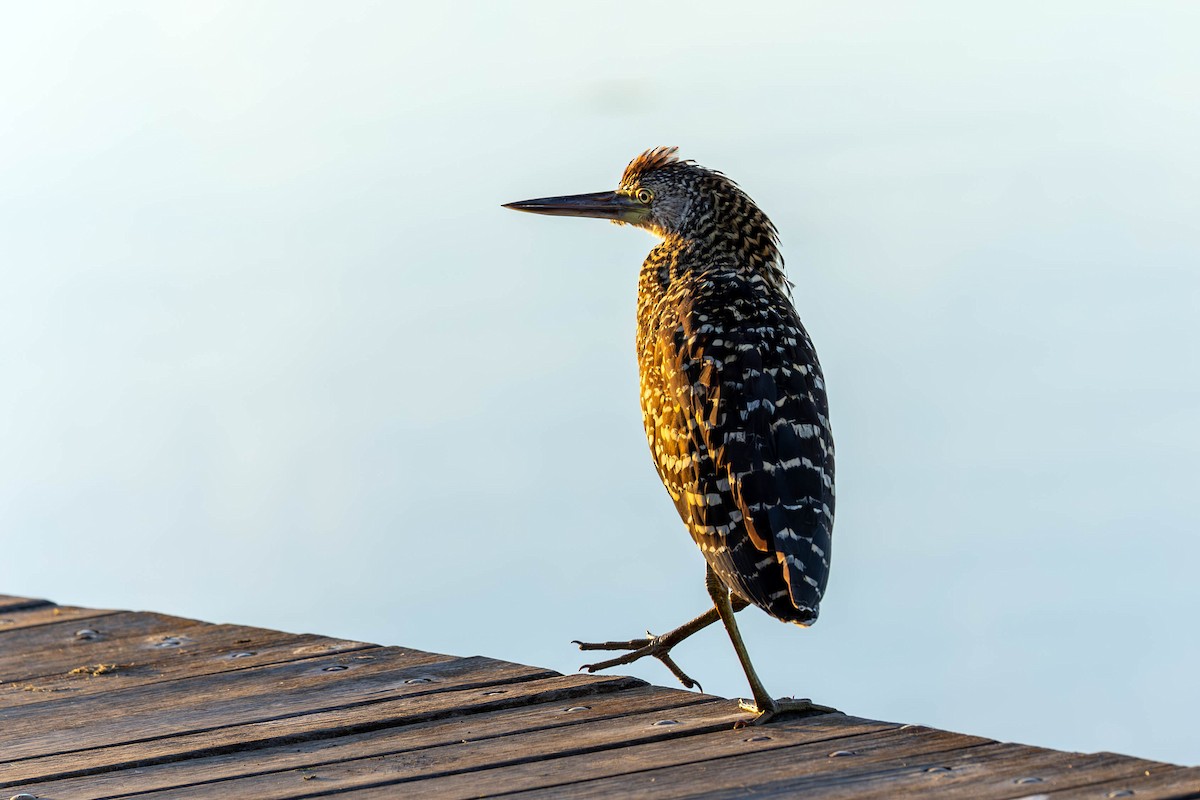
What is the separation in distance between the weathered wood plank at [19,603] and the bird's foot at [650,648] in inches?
91.9

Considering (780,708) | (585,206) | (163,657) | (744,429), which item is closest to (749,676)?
(780,708)

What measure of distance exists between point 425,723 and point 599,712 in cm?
41

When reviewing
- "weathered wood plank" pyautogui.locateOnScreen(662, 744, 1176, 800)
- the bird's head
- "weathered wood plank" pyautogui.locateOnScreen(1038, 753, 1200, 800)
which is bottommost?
"weathered wood plank" pyautogui.locateOnScreen(1038, 753, 1200, 800)

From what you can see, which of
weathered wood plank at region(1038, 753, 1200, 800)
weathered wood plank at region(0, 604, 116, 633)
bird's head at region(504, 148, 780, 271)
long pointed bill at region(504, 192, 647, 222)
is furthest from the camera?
long pointed bill at region(504, 192, 647, 222)

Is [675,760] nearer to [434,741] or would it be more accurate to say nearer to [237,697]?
[434,741]

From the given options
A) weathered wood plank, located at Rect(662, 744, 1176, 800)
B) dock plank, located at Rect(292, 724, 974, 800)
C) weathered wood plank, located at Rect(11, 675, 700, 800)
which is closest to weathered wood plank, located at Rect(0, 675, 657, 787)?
weathered wood plank, located at Rect(11, 675, 700, 800)

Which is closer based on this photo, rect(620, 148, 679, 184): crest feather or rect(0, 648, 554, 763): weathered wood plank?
rect(0, 648, 554, 763): weathered wood plank

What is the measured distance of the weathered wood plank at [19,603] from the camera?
5812 mm

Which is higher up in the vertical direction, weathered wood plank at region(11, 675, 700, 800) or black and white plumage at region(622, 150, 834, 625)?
black and white plumage at region(622, 150, 834, 625)

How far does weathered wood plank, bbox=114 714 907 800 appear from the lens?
3.15 meters

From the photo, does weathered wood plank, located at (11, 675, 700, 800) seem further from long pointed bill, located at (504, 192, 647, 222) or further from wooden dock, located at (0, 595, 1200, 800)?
long pointed bill, located at (504, 192, 647, 222)

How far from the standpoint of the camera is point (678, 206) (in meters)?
6.24

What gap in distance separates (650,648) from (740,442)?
72cm

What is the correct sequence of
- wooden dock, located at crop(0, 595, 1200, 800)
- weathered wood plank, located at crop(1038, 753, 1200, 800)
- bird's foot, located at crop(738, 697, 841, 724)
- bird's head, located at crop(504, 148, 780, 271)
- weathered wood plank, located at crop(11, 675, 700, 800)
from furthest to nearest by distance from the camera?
bird's head, located at crop(504, 148, 780, 271), bird's foot, located at crop(738, 697, 841, 724), weathered wood plank, located at crop(11, 675, 700, 800), wooden dock, located at crop(0, 595, 1200, 800), weathered wood plank, located at crop(1038, 753, 1200, 800)
